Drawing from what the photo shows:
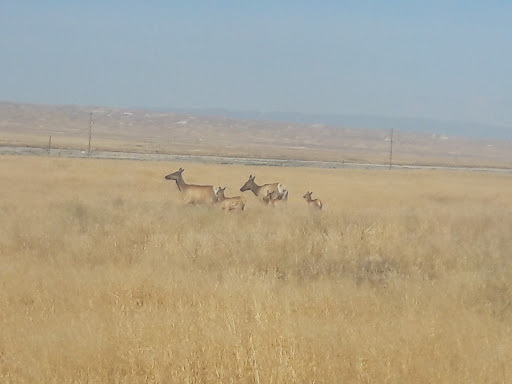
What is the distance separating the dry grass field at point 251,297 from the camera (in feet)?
22.0

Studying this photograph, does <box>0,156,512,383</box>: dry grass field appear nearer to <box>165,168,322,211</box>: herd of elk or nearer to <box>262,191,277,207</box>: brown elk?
<box>165,168,322,211</box>: herd of elk

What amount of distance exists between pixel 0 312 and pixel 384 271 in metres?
6.68

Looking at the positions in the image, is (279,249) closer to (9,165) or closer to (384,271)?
(384,271)

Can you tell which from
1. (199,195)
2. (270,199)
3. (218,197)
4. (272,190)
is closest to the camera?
(218,197)

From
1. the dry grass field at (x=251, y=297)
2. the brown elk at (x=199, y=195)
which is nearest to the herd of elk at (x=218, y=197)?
the brown elk at (x=199, y=195)

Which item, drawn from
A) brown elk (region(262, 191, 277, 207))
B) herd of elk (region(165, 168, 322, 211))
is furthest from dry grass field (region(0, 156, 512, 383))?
brown elk (region(262, 191, 277, 207))

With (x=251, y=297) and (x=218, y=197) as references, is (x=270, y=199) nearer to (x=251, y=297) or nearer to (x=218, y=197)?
(x=218, y=197)

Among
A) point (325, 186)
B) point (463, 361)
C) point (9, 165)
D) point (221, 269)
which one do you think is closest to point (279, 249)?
point (221, 269)

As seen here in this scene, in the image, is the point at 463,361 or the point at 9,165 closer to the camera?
the point at 463,361

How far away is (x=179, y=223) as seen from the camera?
16875 millimetres

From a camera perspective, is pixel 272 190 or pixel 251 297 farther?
pixel 272 190

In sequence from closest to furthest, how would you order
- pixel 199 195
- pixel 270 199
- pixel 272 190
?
1. pixel 199 195
2. pixel 270 199
3. pixel 272 190

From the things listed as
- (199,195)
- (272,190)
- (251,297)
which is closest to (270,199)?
(272,190)

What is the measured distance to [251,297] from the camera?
9.05 meters
